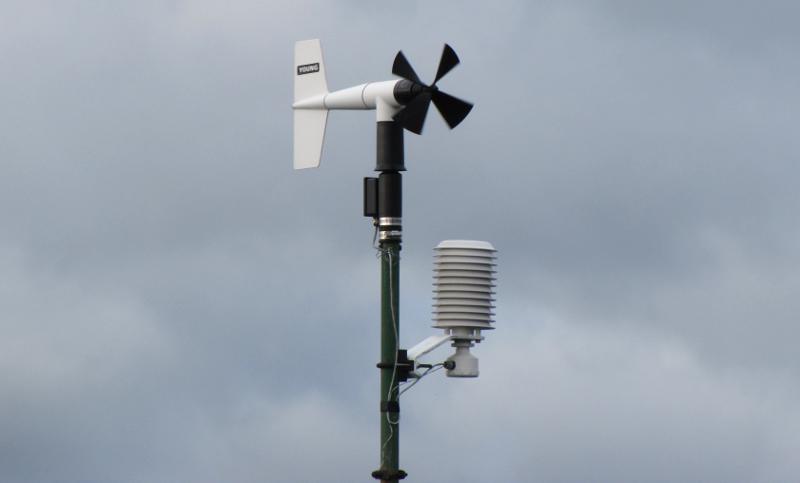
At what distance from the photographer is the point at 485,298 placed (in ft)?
93.5

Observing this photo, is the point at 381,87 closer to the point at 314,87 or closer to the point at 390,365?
the point at 314,87

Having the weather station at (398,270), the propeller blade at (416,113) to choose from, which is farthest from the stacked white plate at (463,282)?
the propeller blade at (416,113)

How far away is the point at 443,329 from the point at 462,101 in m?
3.79

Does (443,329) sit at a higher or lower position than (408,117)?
lower

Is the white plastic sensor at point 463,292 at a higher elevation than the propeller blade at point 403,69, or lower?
lower

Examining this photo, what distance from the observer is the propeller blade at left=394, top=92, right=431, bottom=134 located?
92.6 feet

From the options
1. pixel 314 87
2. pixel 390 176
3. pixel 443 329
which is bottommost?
pixel 443 329

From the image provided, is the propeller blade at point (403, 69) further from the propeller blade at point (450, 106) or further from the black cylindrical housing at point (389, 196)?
the black cylindrical housing at point (389, 196)

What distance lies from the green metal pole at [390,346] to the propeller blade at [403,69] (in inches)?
108

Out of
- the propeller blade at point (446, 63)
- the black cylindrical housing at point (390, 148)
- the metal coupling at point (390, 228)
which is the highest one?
the propeller blade at point (446, 63)

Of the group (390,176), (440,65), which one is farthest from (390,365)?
(440,65)

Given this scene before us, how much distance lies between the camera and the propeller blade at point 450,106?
93.8 ft

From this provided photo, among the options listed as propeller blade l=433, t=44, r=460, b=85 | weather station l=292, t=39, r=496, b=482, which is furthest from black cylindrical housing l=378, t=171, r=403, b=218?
propeller blade l=433, t=44, r=460, b=85

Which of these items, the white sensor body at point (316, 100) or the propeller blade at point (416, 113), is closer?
the propeller blade at point (416, 113)
